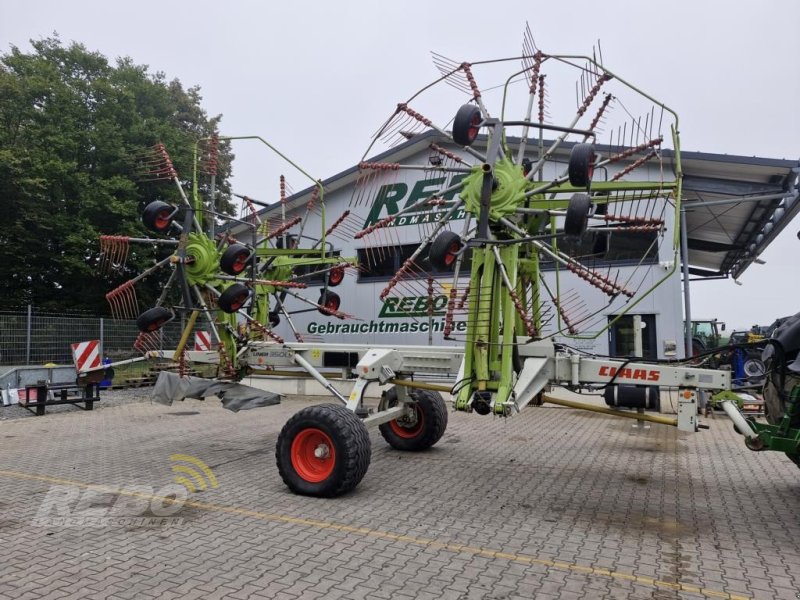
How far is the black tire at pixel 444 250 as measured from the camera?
5.70 metres

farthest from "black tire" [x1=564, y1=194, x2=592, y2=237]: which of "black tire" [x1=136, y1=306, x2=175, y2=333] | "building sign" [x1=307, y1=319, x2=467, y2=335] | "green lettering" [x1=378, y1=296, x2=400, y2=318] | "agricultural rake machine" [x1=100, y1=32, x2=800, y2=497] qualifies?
"green lettering" [x1=378, y1=296, x2=400, y2=318]

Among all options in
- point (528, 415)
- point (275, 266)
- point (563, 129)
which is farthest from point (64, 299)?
point (563, 129)

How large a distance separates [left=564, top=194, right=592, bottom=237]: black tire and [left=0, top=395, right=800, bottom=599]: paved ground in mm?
2573

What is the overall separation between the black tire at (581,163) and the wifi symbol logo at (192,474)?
4.93 meters

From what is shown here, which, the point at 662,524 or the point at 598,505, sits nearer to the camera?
the point at 662,524

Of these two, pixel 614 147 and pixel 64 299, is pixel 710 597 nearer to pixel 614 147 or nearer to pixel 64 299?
pixel 614 147

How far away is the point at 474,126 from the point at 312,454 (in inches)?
147

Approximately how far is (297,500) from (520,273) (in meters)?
3.42

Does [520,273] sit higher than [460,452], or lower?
higher

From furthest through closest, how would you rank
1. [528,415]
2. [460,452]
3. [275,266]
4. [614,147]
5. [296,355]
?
[528,415] → [275,266] → [460,452] → [296,355] → [614,147]

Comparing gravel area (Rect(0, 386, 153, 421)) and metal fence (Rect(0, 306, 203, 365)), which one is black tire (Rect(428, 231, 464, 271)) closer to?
metal fence (Rect(0, 306, 203, 365))

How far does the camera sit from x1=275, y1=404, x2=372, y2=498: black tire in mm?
5766

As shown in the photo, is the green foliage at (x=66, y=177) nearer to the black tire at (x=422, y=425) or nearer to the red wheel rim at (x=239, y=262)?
the red wheel rim at (x=239, y=262)

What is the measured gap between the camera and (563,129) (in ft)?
19.2
